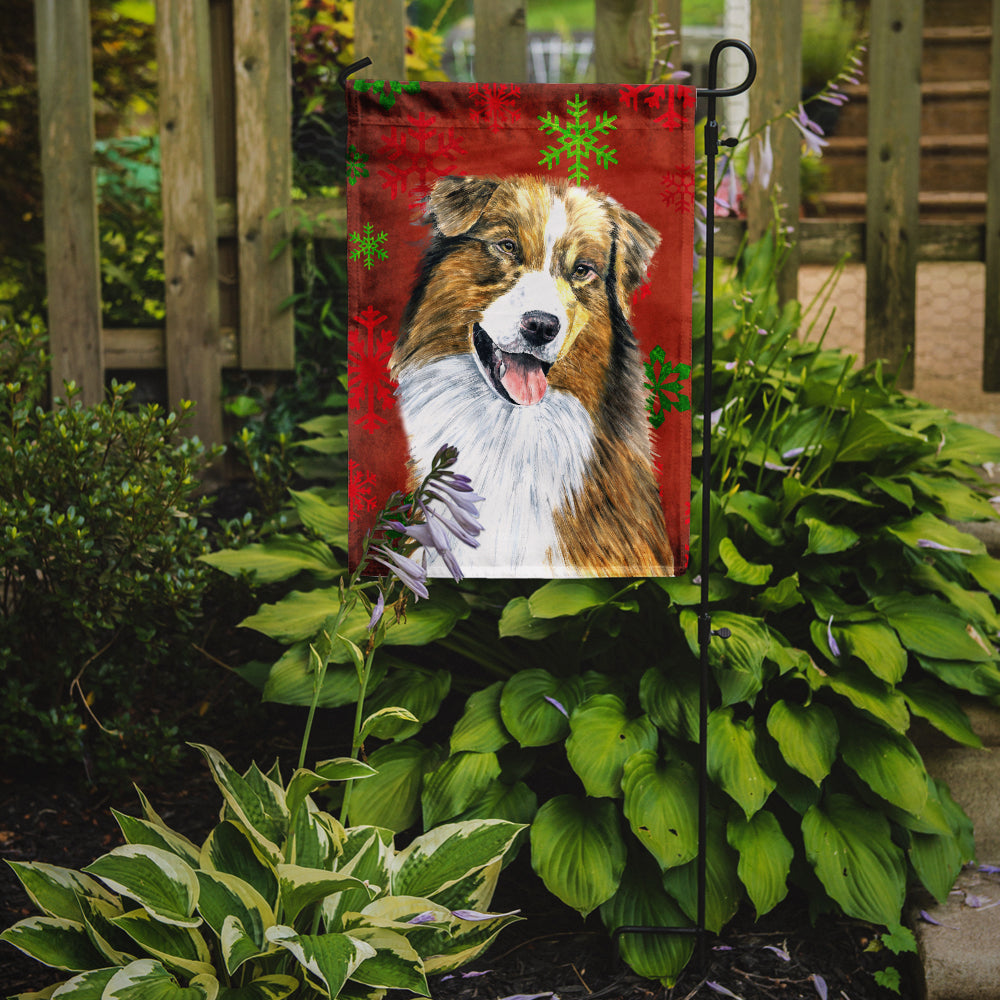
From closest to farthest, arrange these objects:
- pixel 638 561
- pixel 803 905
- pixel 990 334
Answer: pixel 638 561 → pixel 803 905 → pixel 990 334

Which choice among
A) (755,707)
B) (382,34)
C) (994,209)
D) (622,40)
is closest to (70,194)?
(382,34)

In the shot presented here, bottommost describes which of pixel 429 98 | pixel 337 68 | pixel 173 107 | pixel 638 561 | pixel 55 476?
pixel 638 561

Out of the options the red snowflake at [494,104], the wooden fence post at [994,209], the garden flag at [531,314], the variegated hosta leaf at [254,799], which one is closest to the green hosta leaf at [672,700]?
the garden flag at [531,314]

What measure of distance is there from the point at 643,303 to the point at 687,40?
600 centimetres

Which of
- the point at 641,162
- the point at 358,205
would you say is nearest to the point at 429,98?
the point at 358,205

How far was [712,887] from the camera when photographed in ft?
6.06

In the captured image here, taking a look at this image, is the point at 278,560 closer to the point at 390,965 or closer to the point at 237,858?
the point at 237,858

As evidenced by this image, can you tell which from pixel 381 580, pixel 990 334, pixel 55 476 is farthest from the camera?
pixel 990 334

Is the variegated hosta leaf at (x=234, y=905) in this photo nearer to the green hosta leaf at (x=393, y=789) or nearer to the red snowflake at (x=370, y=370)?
the green hosta leaf at (x=393, y=789)

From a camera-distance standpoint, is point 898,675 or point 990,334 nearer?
point 898,675

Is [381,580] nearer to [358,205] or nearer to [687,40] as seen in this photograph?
[358,205]

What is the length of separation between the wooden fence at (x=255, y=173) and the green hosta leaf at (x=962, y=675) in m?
1.56

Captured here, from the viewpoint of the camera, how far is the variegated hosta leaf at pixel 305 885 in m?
1.41

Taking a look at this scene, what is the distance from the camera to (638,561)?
6.08 feet
